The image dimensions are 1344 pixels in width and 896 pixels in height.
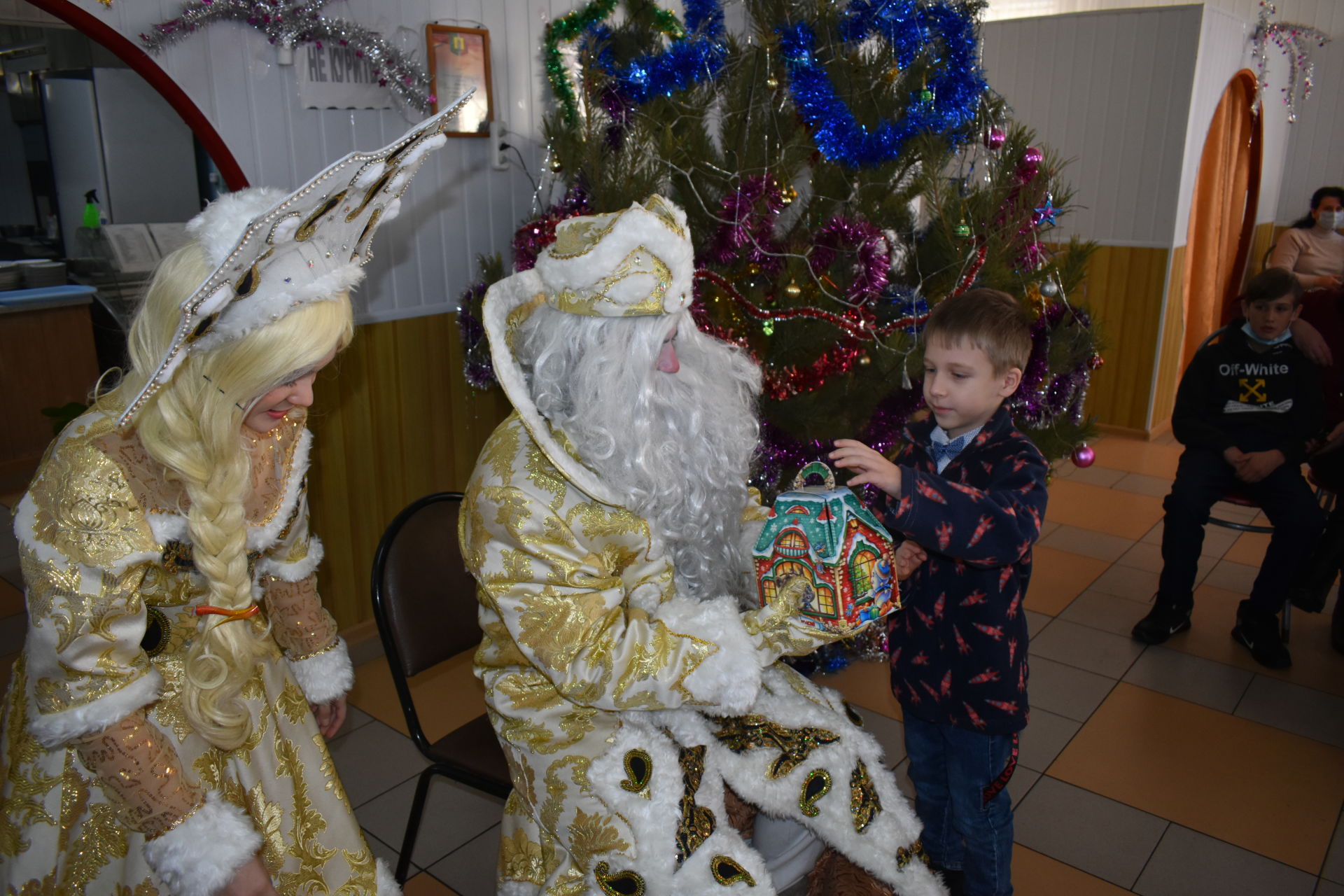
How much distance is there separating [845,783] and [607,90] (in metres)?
2.32

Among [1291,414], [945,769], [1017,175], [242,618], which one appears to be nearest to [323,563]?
[242,618]

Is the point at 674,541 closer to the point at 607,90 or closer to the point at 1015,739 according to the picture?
the point at 1015,739

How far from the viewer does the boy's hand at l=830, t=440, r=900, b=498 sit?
1.55 meters

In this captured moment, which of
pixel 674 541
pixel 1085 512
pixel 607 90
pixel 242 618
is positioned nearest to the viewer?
pixel 242 618

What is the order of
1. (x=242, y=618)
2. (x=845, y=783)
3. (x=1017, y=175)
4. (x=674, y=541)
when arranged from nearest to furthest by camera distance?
(x=242, y=618) → (x=845, y=783) → (x=674, y=541) → (x=1017, y=175)

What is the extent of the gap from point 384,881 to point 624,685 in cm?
62

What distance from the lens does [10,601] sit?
3.39 meters

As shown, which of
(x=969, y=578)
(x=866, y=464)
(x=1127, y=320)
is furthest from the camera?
(x=1127, y=320)

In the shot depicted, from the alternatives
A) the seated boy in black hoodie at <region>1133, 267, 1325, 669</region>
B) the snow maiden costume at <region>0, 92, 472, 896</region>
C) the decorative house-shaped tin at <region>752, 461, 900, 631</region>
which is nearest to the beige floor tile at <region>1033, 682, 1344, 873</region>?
the seated boy in black hoodie at <region>1133, 267, 1325, 669</region>

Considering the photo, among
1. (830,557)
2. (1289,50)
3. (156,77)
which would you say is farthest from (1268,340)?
(1289,50)

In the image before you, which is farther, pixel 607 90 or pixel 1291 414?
pixel 1291 414

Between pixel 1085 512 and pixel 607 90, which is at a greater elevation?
pixel 607 90

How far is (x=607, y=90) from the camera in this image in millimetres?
3041

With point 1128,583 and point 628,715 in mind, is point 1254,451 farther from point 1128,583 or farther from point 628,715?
point 628,715
